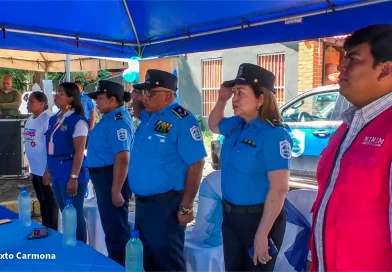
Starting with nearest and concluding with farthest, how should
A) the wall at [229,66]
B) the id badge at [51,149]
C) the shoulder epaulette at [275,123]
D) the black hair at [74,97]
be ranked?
the shoulder epaulette at [275,123]
the id badge at [51,149]
the black hair at [74,97]
the wall at [229,66]

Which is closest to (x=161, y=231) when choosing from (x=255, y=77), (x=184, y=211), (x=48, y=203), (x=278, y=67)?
(x=184, y=211)

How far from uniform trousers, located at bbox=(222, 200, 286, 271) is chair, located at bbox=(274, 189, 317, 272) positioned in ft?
0.33

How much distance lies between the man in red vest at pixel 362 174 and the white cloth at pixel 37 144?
329 cm

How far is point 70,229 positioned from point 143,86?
107 centimetres

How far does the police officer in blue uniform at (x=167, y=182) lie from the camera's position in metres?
2.44

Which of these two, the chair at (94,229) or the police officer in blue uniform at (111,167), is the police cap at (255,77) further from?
the chair at (94,229)

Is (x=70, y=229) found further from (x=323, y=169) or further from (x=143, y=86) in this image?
(x=323, y=169)

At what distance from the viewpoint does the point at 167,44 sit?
3816mm

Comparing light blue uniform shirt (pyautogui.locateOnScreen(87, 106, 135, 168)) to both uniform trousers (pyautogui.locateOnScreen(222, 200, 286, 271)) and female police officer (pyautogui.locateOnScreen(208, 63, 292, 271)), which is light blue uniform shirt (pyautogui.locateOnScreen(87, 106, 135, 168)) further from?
uniform trousers (pyautogui.locateOnScreen(222, 200, 286, 271))

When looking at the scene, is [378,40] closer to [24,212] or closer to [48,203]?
[24,212]

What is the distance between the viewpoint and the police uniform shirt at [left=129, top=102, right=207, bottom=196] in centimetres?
244

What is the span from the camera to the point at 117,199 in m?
3.04

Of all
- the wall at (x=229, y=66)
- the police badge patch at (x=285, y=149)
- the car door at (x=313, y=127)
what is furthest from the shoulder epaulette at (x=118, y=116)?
the wall at (x=229, y=66)

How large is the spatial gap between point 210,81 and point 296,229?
10.3 meters
